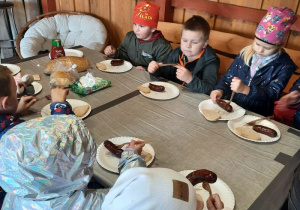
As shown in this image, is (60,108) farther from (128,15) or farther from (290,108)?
(128,15)

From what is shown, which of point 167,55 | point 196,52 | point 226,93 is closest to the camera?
point 226,93

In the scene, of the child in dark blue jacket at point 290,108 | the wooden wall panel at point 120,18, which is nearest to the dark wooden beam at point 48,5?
the wooden wall panel at point 120,18

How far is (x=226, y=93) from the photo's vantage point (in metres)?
1.69

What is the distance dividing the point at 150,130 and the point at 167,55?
112 centimetres

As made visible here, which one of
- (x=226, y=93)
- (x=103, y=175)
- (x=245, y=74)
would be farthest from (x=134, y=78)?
(x=103, y=175)

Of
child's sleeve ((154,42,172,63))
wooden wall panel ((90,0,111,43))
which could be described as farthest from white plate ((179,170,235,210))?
wooden wall panel ((90,0,111,43))

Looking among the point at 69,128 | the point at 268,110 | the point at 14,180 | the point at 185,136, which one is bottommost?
the point at 268,110

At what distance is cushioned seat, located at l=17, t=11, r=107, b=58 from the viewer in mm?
3197

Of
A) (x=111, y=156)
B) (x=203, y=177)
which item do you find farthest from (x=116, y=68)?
(x=203, y=177)

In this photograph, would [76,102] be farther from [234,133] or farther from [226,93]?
[226,93]

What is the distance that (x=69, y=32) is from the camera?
356cm

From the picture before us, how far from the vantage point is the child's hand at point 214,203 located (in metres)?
0.81

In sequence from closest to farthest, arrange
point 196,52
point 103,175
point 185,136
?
point 103,175 < point 185,136 < point 196,52

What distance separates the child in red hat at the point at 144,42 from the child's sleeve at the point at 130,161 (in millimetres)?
1160
